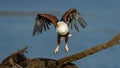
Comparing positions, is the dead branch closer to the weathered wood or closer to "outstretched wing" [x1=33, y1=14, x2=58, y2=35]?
the weathered wood

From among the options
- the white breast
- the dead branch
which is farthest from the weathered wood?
the white breast

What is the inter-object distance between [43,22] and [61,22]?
212cm

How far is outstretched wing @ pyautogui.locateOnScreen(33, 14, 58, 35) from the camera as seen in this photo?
25712 millimetres

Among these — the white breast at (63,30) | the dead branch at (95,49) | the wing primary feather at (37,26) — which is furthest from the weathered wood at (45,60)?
the wing primary feather at (37,26)

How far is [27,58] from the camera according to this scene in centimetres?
2156

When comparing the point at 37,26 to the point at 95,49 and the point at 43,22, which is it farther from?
the point at 95,49

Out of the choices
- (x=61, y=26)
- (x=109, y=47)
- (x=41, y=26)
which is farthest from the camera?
(x=41, y=26)

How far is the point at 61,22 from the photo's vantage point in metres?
25.3

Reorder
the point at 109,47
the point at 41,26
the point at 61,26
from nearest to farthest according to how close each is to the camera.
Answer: the point at 109,47 → the point at 61,26 → the point at 41,26

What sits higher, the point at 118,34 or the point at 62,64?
the point at 118,34

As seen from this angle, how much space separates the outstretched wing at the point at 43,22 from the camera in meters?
25.7

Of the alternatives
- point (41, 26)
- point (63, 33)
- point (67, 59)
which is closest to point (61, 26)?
point (63, 33)

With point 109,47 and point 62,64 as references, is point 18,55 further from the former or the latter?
point 109,47

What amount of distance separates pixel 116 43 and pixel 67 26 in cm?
511
